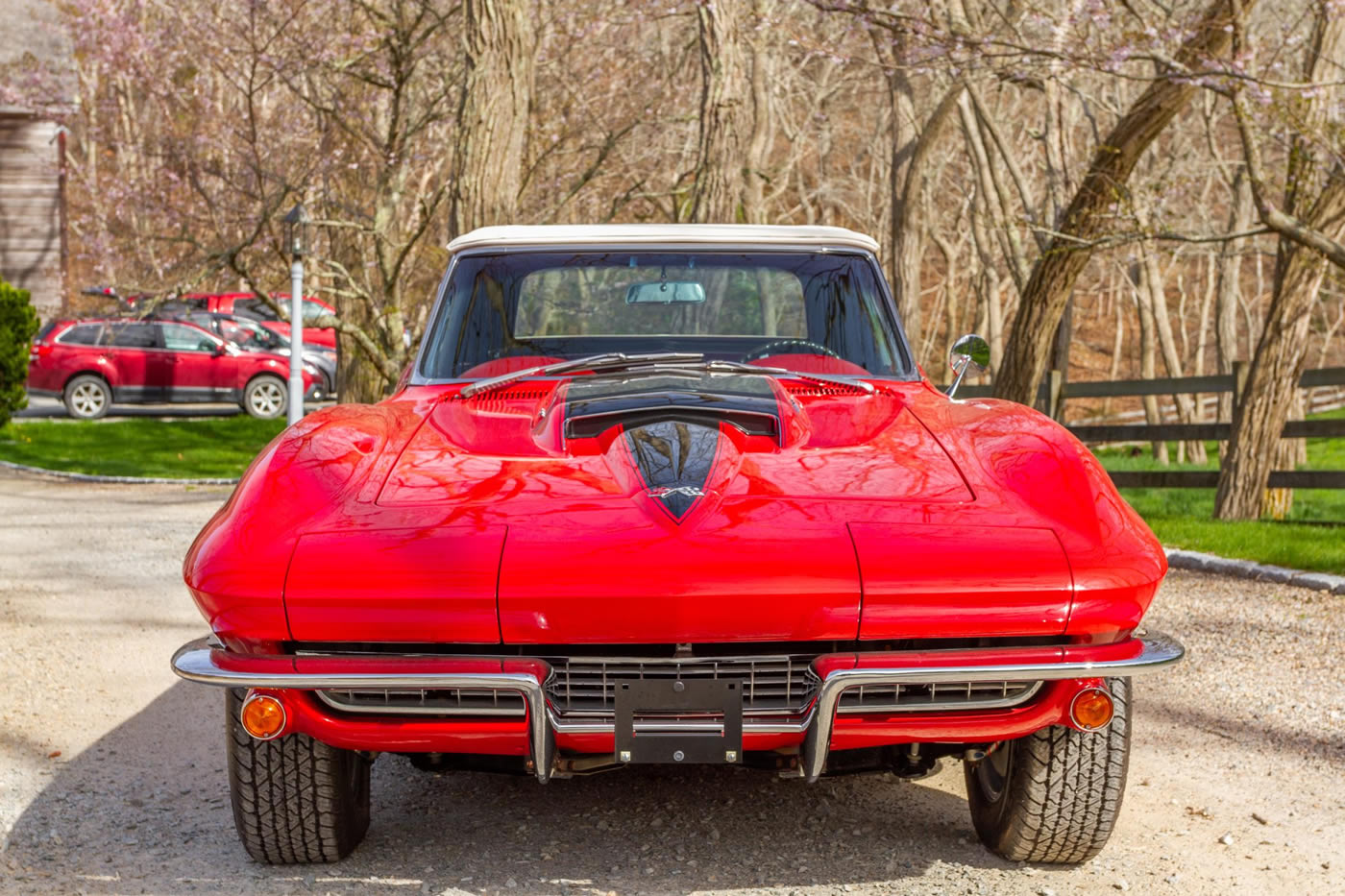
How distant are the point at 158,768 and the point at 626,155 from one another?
19762 millimetres

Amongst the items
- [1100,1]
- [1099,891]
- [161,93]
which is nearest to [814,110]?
[161,93]

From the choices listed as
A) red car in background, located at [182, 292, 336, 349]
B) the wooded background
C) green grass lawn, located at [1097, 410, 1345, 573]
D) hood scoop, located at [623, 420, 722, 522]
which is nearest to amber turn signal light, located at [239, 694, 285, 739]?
hood scoop, located at [623, 420, 722, 522]

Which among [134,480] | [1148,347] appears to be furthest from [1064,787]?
[1148,347]

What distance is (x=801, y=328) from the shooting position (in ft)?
15.5

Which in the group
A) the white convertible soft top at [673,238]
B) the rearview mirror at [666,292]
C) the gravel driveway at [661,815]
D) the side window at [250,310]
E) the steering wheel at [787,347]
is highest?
the white convertible soft top at [673,238]

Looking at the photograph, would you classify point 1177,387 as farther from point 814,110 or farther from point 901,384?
point 814,110

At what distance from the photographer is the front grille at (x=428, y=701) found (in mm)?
2973

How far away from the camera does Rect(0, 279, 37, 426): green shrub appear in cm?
1797

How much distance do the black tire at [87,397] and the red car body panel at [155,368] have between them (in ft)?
0.37

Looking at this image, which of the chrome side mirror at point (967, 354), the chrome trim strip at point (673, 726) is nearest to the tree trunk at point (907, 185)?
the chrome side mirror at point (967, 354)

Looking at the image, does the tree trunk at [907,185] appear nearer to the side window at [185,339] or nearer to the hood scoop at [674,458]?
the side window at [185,339]

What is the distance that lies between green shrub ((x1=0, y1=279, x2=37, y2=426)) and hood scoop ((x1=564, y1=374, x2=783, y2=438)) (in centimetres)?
1653

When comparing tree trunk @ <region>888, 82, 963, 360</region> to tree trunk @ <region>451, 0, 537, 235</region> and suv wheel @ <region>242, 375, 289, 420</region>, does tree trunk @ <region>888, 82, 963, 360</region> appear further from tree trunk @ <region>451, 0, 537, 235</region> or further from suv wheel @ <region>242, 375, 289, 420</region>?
suv wheel @ <region>242, 375, 289, 420</region>

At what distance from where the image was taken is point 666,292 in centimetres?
464
